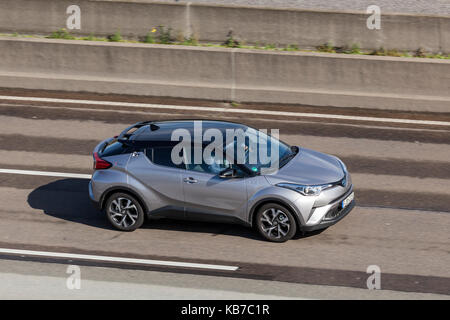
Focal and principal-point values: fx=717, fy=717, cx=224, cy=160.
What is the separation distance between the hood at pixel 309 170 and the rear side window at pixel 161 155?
148 centimetres

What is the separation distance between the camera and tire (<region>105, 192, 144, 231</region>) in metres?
10.7

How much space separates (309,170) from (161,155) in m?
2.18

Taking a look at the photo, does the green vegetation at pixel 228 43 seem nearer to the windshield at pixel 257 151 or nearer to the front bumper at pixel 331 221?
the windshield at pixel 257 151

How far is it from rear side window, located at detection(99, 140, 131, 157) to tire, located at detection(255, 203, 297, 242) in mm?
2264

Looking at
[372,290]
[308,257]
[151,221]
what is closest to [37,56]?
[151,221]

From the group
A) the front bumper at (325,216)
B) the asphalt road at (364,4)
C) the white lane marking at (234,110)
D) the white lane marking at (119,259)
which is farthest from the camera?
the asphalt road at (364,4)

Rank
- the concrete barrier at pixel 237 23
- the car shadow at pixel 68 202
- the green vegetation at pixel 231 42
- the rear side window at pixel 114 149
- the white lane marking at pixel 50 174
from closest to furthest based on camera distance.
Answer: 1. the rear side window at pixel 114 149
2. the car shadow at pixel 68 202
3. the white lane marking at pixel 50 174
4. the concrete barrier at pixel 237 23
5. the green vegetation at pixel 231 42

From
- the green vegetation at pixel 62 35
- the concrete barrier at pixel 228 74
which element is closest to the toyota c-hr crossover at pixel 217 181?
the concrete barrier at pixel 228 74

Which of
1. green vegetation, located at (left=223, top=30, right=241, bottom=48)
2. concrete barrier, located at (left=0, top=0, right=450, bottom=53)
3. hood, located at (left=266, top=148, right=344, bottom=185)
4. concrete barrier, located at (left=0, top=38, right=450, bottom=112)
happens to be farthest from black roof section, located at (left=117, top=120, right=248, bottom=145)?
concrete barrier, located at (left=0, top=0, right=450, bottom=53)

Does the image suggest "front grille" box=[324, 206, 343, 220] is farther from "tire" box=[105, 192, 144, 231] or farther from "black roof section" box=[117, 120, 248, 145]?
"tire" box=[105, 192, 144, 231]

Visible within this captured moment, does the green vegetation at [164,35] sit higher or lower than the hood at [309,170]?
higher

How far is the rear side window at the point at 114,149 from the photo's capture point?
35.5 feet

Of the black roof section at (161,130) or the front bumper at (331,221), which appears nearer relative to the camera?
the front bumper at (331,221)

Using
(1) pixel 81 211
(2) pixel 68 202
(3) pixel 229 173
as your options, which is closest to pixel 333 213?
(3) pixel 229 173
